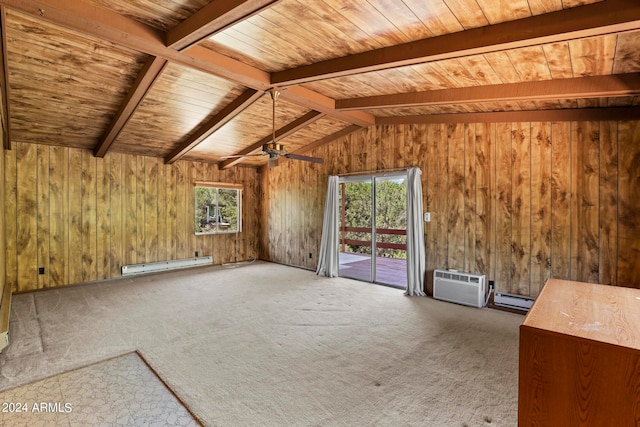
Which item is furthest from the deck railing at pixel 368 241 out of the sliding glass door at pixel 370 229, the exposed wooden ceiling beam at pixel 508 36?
the exposed wooden ceiling beam at pixel 508 36

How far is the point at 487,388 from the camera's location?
2576 mm

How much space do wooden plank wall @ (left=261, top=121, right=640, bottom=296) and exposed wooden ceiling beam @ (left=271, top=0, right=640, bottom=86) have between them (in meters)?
2.40

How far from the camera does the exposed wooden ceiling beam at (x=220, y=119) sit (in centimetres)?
448

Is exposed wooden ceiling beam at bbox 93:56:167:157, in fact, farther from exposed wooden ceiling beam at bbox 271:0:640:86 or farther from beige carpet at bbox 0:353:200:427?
beige carpet at bbox 0:353:200:427

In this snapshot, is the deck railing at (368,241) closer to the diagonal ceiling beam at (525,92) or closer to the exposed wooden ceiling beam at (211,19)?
the diagonal ceiling beam at (525,92)

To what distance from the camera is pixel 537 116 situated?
4324 mm

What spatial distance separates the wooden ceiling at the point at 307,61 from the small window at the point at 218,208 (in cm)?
251

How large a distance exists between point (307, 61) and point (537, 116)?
3201 mm

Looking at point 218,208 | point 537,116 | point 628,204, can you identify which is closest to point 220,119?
point 218,208

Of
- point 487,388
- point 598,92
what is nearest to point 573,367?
point 487,388

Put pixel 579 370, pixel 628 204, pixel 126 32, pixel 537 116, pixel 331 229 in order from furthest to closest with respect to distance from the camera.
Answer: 1. pixel 331 229
2. pixel 537 116
3. pixel 628 204
4. pixel 126 32
5. pixel 579 370

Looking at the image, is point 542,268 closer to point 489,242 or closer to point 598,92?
point 489,242

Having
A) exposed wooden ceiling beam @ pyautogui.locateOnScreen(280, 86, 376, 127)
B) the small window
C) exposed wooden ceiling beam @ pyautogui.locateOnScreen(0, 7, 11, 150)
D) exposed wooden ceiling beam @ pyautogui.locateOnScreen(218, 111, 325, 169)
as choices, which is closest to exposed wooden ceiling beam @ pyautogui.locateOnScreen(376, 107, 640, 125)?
exposed wooden ceiling beam @ pyautogui.locateOnScreen(280, 86, 376, 127)

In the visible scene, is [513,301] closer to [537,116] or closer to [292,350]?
[537,116]
